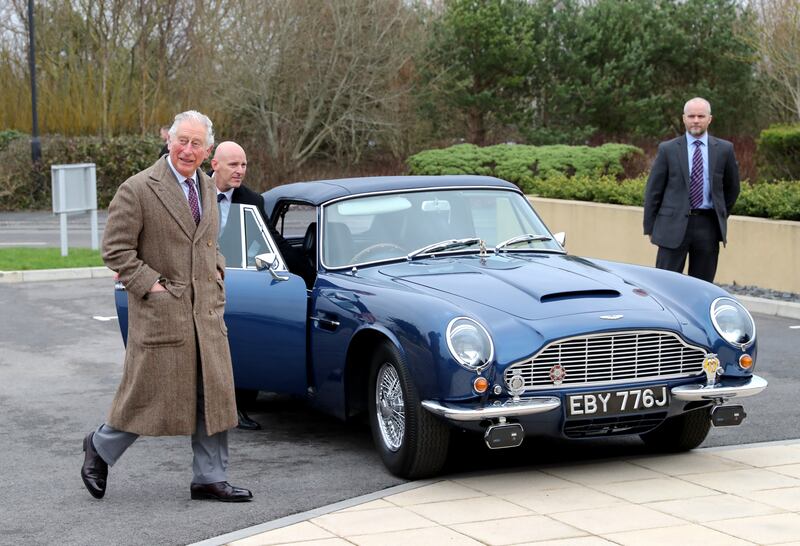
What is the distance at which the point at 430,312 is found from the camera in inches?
258

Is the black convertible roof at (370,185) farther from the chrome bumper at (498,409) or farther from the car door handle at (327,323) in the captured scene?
the chrome bumper at (498,409)

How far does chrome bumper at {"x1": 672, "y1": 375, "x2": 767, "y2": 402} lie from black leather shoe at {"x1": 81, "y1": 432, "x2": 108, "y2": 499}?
9.37 ft

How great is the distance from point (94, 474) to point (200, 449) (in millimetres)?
545

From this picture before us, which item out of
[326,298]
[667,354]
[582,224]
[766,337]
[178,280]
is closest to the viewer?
[178,280]

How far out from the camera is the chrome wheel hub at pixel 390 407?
676 cm

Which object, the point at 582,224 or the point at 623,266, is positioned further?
the point at 582,224

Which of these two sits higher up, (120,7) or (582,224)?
(120,7)

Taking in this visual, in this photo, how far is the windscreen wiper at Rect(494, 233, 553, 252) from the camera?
314 inches

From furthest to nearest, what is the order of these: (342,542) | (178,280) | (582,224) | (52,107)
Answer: (52,107), (582,224), (178,280), (342,542)

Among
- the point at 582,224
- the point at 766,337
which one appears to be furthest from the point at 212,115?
the point at 766,337

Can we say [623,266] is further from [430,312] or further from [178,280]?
[178,280]

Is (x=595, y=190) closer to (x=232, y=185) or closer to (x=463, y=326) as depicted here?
(x=232, y=185)

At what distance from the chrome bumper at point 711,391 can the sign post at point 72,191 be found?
550 inches

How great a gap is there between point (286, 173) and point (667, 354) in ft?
94.0
